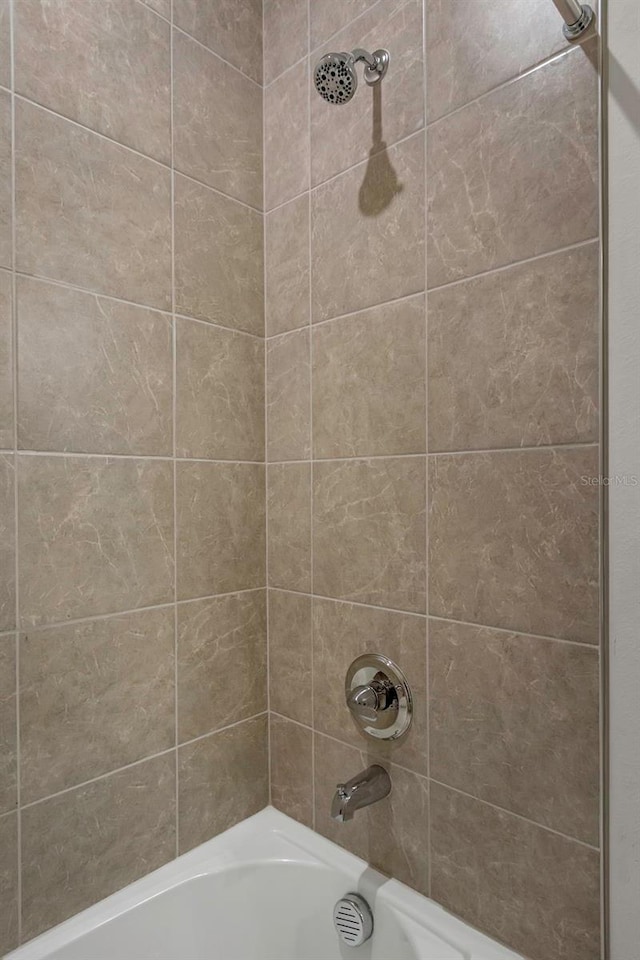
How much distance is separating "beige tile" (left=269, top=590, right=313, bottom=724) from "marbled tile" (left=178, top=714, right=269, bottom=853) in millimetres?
91

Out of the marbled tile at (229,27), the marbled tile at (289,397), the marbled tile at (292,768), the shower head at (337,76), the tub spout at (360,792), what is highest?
the marbled tile at (229,27)

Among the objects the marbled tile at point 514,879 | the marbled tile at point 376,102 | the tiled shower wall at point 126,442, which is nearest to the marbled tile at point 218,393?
the tiled shower wall at point 126,442

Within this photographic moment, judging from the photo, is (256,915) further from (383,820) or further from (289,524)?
(289,524)

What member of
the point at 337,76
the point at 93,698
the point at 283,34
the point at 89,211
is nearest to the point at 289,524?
the point at 93,698

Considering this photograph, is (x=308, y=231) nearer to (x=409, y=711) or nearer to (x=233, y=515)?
(x=233, y=515)

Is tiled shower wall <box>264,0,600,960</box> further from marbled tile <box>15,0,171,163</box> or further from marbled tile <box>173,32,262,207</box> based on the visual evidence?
marbled tile <box>15,0,171,163</box>

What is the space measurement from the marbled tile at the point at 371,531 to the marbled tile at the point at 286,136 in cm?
66

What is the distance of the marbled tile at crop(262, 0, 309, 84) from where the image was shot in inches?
49.5

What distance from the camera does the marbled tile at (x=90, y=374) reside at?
952 mm

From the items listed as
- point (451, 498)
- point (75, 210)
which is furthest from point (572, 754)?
point (75, 210)

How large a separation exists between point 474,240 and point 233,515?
748 millimetres

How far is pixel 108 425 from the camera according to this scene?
1.05 metres

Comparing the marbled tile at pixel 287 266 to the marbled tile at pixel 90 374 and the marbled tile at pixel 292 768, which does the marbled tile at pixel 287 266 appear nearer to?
the marbled tile at pixel 90 374

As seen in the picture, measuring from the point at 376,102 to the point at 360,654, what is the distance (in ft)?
3.63
